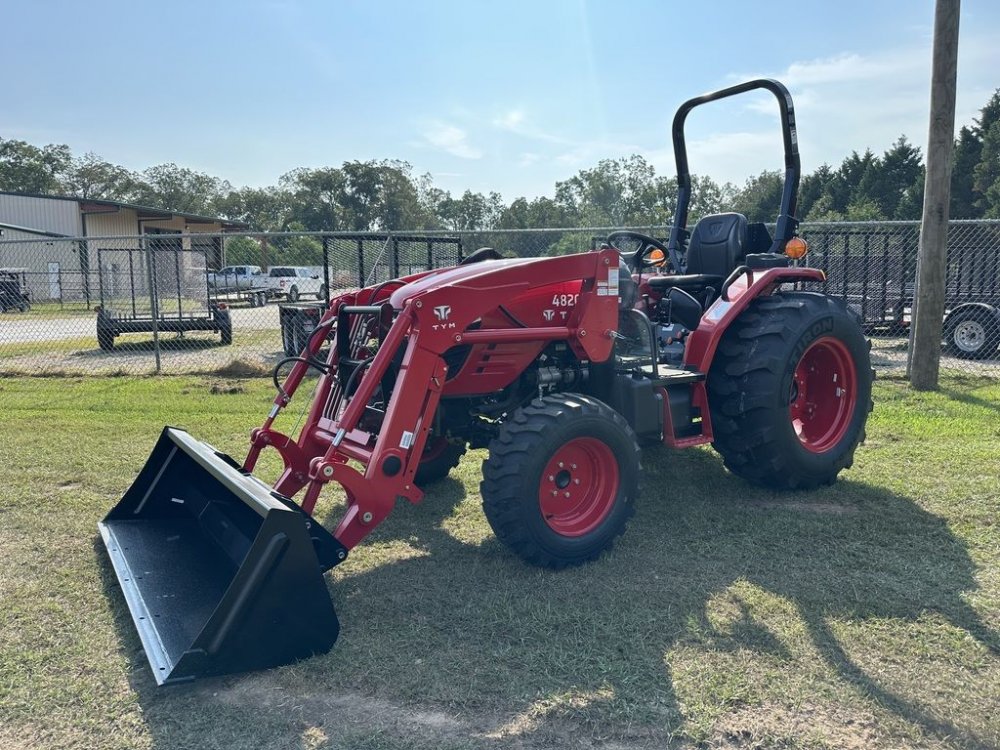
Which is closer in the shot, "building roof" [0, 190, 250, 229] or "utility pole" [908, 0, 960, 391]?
"utility pole" [908, 0, 960, 391]

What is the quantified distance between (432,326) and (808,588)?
2146 mm

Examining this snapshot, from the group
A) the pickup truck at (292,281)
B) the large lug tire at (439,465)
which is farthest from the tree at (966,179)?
the large lug tire at (439,465)

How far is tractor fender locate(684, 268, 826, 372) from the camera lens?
189 inches

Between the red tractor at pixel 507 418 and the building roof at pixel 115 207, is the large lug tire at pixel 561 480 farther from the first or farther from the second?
the building roof at pixel 115 207

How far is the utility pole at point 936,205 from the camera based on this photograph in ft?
27.6

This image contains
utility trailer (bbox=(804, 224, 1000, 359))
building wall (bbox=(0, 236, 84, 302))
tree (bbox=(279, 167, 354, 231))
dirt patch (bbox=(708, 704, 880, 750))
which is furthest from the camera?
tree (bbox=(279, 167, 354, 231))

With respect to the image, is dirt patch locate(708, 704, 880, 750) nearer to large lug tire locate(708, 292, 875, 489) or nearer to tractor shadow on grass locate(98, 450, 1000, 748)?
tractor shadow on grass locate(98, 450, 1000, 748)

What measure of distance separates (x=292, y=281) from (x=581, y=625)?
27541 mm

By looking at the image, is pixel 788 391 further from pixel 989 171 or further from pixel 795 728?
pixel 989 171

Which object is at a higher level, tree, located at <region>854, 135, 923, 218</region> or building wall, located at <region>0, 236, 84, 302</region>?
tree, located at <region>854, 135, 923, 218</region>

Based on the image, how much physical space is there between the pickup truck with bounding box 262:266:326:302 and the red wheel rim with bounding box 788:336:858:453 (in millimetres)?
23196

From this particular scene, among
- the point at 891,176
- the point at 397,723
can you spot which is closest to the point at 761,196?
the point at 891,176

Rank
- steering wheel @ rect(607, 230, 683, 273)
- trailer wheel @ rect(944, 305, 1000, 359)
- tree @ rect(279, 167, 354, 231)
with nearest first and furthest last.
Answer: steering wheel @ rect(607, 230, 683, 273) → trailer wheel @ rect(944, 305, 1000, 359) → tree @ rect(279, 167, 354, 231)

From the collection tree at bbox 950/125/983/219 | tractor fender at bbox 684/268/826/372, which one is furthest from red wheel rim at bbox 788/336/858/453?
tree at bbox 950/125/983/219
